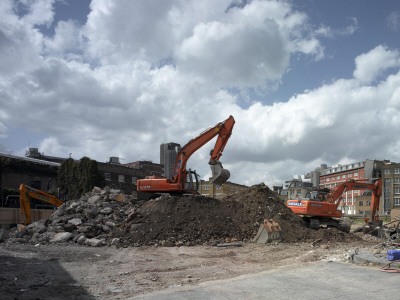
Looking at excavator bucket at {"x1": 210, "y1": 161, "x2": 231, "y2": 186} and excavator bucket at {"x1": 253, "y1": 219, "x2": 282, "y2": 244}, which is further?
excavator bucket at {"x1": 210, "y1": 161, "x2": 231, "y2": 186}

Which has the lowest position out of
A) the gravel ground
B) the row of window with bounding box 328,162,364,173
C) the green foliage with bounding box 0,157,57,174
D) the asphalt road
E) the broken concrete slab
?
the broken concrete slab

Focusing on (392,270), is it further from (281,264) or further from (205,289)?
(205,289)

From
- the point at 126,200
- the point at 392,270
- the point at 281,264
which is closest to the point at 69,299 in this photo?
the point at 281,264

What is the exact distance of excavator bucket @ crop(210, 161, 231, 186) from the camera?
17.0m

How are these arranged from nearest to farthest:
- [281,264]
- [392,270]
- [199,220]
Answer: [392,270] → [281,264] → [199,220]

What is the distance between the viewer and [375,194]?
75.8ft

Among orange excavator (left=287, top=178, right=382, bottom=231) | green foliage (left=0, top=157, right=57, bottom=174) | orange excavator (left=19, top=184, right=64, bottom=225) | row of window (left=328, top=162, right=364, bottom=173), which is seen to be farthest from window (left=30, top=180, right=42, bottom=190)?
row of window (left=328, top=162, right=364, bottom=173)

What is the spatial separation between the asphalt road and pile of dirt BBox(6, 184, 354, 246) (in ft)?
24.5

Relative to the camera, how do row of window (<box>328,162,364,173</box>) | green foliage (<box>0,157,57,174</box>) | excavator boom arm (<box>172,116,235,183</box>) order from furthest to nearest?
row of window (<box>328,162,364,173</box>), green foliage (<box>0,157,57,174</box>), excavator boom arm (<box>172,116,235,183</box>)

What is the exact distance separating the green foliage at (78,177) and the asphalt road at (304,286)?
35.8 m

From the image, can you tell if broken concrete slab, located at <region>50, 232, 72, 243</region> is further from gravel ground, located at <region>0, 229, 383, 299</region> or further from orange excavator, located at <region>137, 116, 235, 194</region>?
orange excavator, located at <region>137, 116, 235, 194</region>

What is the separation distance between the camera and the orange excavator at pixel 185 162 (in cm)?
1830

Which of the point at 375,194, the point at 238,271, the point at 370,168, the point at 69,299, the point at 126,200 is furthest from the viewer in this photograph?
the point at 370,168

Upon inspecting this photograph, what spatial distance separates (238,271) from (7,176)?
4038 centimetres
